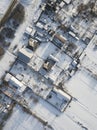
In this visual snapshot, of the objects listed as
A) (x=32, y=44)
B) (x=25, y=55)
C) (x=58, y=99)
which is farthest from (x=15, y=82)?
(x=58, y=99)

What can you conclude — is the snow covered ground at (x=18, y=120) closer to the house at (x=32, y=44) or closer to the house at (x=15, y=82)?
the house at (x=15, y=82)

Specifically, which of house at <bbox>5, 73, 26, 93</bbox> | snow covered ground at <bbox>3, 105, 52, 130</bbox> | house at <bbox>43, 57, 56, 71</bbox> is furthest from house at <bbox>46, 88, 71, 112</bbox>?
house at <bbox>5, 73, 26, 93</bbox>

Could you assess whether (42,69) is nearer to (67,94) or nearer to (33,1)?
(67,94)

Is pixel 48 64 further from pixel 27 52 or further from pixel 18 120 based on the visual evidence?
pixel 18 120

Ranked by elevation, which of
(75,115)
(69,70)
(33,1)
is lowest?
(75,115)

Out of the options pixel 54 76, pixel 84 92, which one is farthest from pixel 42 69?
pixel 84 92

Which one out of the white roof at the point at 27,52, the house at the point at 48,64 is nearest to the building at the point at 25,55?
the white roof at the point at 27,52
